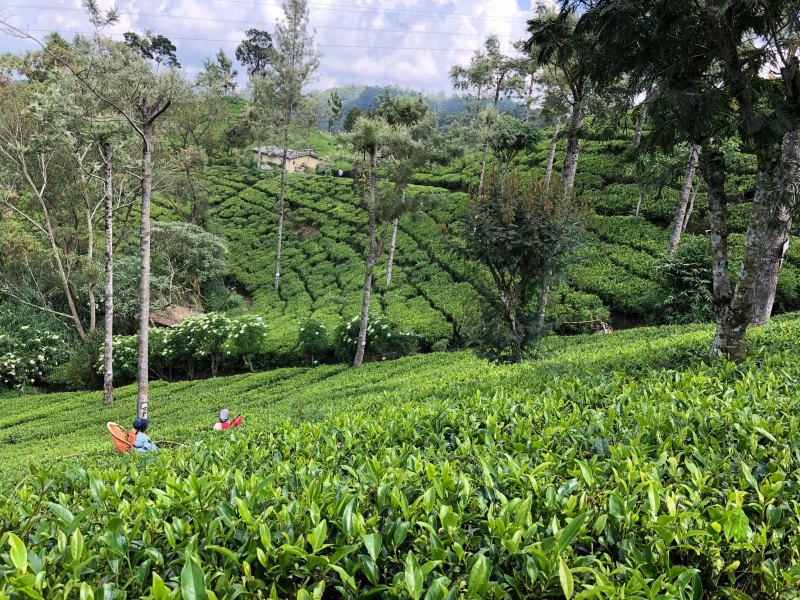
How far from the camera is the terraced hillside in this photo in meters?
13.7

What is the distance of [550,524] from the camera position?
5.78 ft

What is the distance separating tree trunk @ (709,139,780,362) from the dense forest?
3 centimetres

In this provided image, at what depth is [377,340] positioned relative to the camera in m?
14.3

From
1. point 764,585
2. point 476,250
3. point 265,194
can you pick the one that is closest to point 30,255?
point 265,194

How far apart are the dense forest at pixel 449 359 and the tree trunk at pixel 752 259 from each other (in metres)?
0.03

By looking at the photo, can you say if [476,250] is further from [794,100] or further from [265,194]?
[265,194]

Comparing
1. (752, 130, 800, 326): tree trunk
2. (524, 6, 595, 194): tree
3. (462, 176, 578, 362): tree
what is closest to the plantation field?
(752, 130, 800, 326): tree trunk

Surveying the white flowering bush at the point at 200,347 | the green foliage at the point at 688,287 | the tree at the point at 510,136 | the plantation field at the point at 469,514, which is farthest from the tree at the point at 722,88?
the tree at the point at 510,136

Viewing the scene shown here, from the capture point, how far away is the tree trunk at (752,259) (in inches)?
180

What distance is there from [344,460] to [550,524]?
147 centimetres

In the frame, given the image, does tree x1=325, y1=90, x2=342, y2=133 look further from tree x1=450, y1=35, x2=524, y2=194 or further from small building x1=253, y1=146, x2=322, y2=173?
tree x1=450, y1=35, x2=524, y2=194

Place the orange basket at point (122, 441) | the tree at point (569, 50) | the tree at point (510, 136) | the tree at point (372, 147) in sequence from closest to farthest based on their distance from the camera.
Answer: the tree at point (569, 50), the orange basket at point (122, 441), the tree at point (372, 147), the tree at point (510, 136)

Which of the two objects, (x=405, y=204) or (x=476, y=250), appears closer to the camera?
(x=476, y=250)

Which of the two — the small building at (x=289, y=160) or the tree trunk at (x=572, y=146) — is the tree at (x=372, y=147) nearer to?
the tree trunk at (x=572, y=146)
